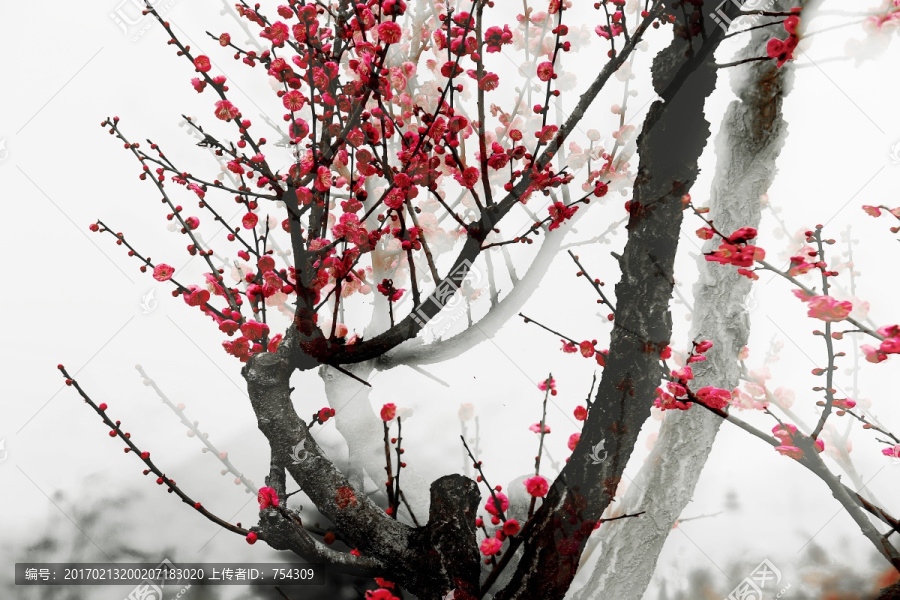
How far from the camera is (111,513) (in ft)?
14.3

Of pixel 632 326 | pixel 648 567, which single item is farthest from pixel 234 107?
pixel 648 567

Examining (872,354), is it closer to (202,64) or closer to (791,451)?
(791,451)

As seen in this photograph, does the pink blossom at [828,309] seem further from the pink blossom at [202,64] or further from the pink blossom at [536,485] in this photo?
the pink blossom at [202,64]

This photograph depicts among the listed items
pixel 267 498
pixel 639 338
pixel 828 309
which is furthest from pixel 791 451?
pixel 267 498

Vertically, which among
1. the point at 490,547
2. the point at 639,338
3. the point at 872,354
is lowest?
the point at 490,547

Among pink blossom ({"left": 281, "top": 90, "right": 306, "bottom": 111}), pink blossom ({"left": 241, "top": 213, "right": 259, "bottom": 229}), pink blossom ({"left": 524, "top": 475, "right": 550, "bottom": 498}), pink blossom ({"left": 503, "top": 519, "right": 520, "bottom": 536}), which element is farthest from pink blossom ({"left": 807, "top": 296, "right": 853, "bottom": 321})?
pink blossom ({"left": 241, "top": 213, "right": 259, "bottom": 229})

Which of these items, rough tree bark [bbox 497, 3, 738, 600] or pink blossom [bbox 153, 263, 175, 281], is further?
pink blossom [bbox 153, 263, 175, 281]

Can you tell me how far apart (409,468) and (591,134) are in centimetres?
319
